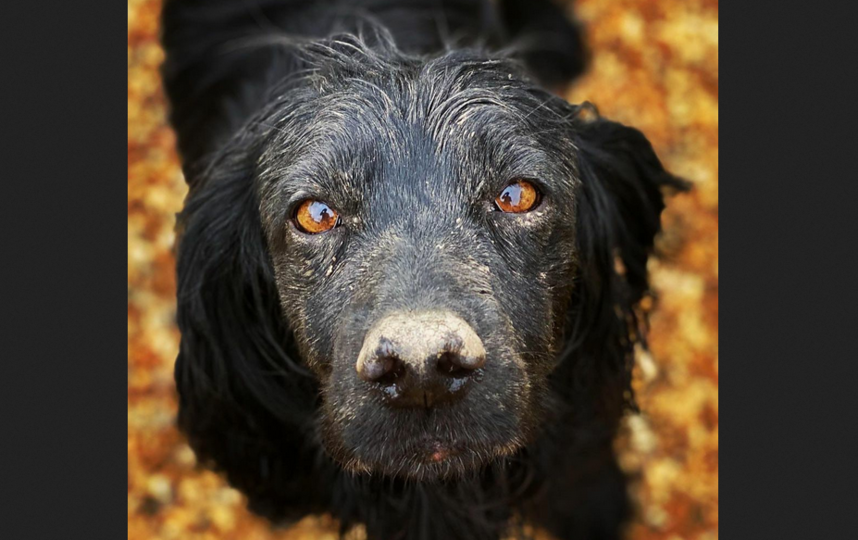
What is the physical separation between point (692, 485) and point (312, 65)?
4.23m

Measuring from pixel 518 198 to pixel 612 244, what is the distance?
0.96m

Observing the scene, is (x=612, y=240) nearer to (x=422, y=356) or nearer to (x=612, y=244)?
(x=612, y=244)

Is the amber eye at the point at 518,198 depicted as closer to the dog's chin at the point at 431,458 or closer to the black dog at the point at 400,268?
the black dog at the point at 400,268

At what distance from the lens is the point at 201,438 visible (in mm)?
4539

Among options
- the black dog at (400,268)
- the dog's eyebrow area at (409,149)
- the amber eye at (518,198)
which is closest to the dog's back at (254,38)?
the black dog at (400,268)

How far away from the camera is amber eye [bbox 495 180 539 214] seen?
10.9 feet

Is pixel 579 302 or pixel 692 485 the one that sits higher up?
pixel 579 302

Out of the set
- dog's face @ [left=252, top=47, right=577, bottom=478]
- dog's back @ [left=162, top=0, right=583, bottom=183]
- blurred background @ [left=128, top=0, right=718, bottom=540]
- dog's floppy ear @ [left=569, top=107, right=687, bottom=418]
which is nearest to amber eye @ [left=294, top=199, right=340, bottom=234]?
dog's face @ [left=252, top=47, right=577, bottom=478]

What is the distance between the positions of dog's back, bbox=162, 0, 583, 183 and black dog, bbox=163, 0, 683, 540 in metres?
0.02

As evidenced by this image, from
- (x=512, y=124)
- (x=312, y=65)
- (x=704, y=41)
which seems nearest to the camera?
(x=512, y=124)

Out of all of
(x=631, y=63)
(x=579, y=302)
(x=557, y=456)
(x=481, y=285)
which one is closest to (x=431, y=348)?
(x=481, y=285)

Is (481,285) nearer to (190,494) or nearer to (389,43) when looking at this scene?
(389,43)

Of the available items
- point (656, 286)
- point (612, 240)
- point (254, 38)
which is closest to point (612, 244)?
point (612, 240)

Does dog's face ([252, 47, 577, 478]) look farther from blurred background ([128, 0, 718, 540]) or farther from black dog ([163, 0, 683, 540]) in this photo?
blurred background ([128, 0, 718, 540])
